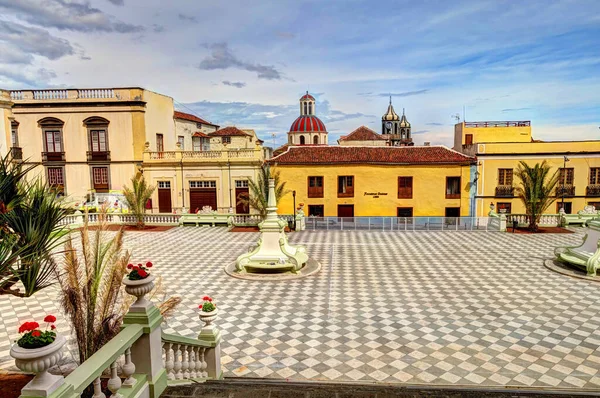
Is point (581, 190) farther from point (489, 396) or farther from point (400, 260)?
point (489, 396)

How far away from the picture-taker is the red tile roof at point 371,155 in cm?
3166

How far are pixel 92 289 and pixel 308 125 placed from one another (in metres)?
59.5

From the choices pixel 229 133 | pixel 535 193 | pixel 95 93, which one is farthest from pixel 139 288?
pixel 229 133

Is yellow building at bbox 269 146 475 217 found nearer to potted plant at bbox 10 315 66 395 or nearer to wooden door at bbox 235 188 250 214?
wooden door at bbox 235 188 250 214

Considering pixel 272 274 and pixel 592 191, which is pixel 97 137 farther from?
pixel 592 191

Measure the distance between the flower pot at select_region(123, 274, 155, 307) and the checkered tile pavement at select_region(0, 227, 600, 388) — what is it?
11.4 ft

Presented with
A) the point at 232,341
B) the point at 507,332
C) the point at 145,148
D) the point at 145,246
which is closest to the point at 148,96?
the point at 145,148

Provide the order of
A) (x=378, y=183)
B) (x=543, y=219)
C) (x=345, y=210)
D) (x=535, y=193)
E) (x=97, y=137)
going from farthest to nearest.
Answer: (x=345, y=210) < (x=378, y=183) < (x=97, y=137) < (x=543, y=219) < (x=535, y=193)

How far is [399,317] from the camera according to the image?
424 inches

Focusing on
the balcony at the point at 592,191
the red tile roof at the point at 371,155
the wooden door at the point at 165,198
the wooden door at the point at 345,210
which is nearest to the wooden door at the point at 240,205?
the red tile roof at the point at 371,155

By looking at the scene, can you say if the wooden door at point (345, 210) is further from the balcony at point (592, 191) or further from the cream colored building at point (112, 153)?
the balcony at point (592, 191)

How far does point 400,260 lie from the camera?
17.4 metres

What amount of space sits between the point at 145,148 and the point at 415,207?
71.1ft

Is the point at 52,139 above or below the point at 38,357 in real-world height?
above
